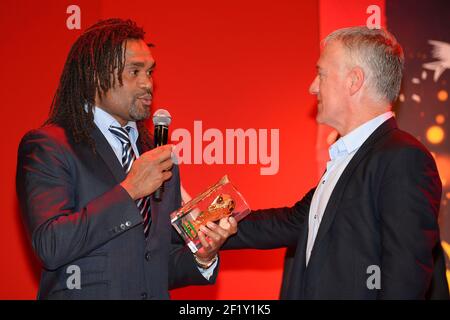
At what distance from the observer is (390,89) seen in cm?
247

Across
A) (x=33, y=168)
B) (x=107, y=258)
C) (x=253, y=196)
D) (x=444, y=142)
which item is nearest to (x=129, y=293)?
(x=107, y=258)

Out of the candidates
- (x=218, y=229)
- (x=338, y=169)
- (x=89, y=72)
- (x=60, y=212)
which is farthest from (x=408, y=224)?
(x=89, y=72)

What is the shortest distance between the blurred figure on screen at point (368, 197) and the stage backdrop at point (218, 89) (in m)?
1.75

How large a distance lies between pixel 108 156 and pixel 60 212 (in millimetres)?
349

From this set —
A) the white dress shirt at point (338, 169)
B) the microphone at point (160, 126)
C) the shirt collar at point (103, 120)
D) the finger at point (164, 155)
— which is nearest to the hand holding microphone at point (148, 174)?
the finger at point (164, 155)

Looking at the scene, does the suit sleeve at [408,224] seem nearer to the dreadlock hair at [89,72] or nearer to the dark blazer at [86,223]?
the dark blazer at [86,223]

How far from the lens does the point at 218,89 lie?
4.39 meters

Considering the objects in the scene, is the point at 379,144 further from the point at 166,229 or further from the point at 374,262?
the point at 166,229

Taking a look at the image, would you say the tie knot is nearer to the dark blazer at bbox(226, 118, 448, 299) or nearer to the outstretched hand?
the outstretched hand

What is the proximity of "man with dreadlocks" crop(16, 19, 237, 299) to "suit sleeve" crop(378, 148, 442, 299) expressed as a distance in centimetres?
78

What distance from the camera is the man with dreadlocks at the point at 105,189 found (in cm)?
238

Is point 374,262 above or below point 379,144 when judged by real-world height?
below

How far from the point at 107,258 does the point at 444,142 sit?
2.86 m

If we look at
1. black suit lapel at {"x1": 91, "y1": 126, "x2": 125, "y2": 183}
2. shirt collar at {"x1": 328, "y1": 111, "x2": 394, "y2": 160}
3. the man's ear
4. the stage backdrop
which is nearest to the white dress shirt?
shirt collar at {"x1": 328, "y1": 111, "x2": 394, "y2": 160}
